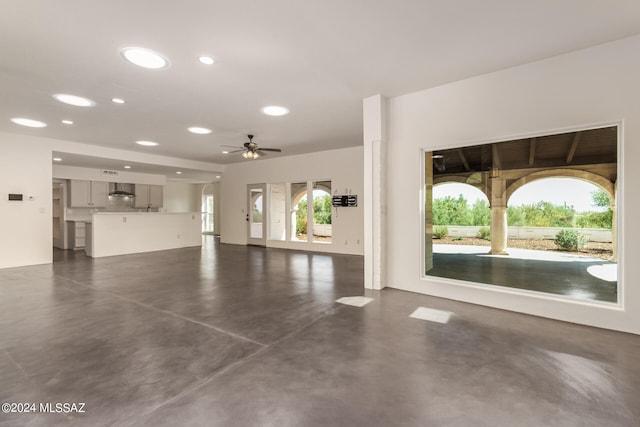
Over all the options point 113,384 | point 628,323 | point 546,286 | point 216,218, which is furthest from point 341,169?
point 216,218

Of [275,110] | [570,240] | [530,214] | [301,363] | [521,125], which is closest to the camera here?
[301,363]

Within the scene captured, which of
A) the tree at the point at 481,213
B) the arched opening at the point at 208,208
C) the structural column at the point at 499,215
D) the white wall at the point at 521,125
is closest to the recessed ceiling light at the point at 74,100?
the white wall at the point at 521,125

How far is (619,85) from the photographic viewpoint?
2865 millimetres

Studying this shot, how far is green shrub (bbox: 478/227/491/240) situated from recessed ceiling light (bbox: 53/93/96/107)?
20.0ft

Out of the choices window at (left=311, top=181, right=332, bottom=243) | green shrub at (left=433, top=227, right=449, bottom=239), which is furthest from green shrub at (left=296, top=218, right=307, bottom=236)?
green shrub at (left=433, top=227, right=449, bottom=239)

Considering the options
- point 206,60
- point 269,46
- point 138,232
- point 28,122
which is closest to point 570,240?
point 269,46

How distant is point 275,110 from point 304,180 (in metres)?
3.92

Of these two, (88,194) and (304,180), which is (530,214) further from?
(88,194)

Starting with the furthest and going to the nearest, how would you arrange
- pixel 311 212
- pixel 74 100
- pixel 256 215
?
1. pixel 256 215
2. pixel 311 212
3. pixel 74 100

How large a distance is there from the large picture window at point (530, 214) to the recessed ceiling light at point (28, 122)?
6.82 meters

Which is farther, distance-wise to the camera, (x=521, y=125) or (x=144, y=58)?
(x=521, y=125)

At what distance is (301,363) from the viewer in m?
2.26

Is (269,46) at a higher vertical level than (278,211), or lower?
higher

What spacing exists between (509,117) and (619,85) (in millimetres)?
918
